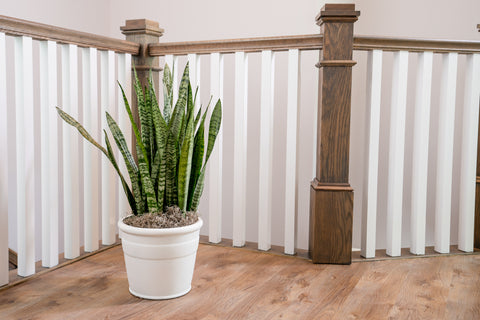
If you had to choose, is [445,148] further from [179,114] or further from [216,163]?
[179,114]

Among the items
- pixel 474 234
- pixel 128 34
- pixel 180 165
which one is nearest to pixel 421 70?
pixel 474 234

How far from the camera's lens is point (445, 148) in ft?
6.66

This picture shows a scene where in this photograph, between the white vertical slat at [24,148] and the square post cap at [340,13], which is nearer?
the white vertical slat at [24,148]

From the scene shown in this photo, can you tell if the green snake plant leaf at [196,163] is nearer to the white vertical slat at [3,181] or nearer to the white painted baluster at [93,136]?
the white painted baluster at [93,136]

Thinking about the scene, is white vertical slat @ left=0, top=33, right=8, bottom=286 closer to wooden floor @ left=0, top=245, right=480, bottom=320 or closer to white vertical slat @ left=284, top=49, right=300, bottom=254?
wooden floor @ left=0, top=245, right=480, bottom=320

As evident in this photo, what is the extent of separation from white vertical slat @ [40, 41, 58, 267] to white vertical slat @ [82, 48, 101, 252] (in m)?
0.17

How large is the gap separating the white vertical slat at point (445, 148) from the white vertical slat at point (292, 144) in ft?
2.07

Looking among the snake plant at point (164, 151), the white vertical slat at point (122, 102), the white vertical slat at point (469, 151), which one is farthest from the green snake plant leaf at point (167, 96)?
the white vertical slat at point (469, 151)

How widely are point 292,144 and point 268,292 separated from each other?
25.1 inches

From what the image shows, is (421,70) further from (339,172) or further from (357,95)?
(357,95)

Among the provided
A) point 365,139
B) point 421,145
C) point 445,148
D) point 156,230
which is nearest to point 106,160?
point 156,230

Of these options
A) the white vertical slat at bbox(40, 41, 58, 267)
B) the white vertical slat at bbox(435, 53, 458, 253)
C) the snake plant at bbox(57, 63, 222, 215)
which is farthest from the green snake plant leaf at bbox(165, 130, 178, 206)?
the white vertical slat at bbox(435, 53, 458, 253)

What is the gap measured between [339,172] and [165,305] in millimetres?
857

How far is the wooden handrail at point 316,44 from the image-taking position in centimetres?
188
